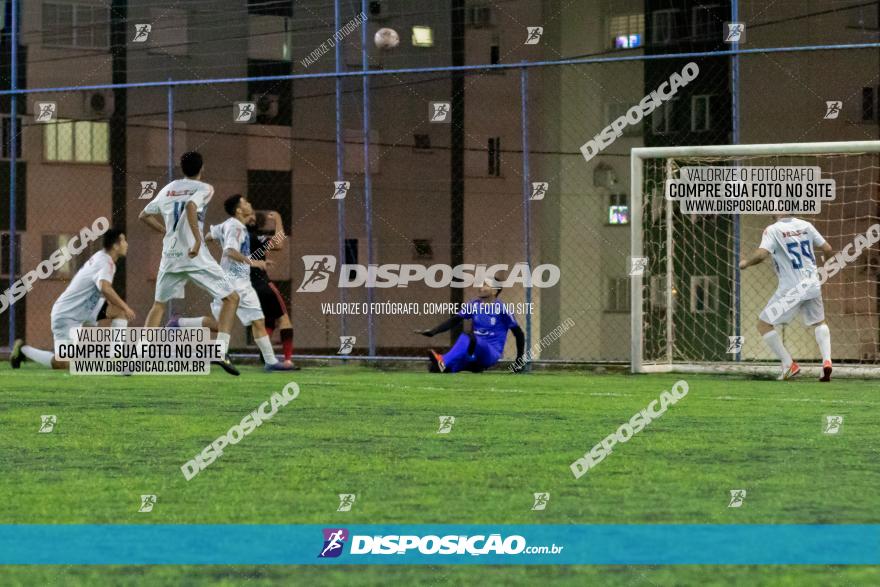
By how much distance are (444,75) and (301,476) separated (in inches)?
1058

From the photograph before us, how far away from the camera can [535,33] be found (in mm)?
32344

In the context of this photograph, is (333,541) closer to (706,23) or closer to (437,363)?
(437,363)

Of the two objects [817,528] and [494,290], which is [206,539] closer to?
[817,528]

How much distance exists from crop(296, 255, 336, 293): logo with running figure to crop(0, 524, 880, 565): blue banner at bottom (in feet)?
84.2

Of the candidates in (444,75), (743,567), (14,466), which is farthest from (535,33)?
(743,567)

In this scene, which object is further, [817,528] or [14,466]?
[14,466]

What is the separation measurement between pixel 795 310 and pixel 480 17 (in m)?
20.5

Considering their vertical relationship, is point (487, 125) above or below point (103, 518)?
above

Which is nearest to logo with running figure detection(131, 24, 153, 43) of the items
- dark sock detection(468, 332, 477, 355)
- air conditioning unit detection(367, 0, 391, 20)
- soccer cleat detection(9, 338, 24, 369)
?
air conditioning unit detection(367, 0, 391, 20)

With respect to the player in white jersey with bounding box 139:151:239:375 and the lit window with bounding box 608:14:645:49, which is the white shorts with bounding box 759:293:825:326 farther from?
the lit window with bounding box 608:14:645:49

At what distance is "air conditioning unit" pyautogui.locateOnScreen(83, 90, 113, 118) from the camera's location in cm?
3291

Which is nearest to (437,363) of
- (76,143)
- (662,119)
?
(662,119)

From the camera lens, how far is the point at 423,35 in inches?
1305

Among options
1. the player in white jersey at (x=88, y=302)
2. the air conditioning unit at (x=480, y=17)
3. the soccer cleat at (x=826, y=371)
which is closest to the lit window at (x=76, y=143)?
the air conditioning unit at (x=480, y=17)
